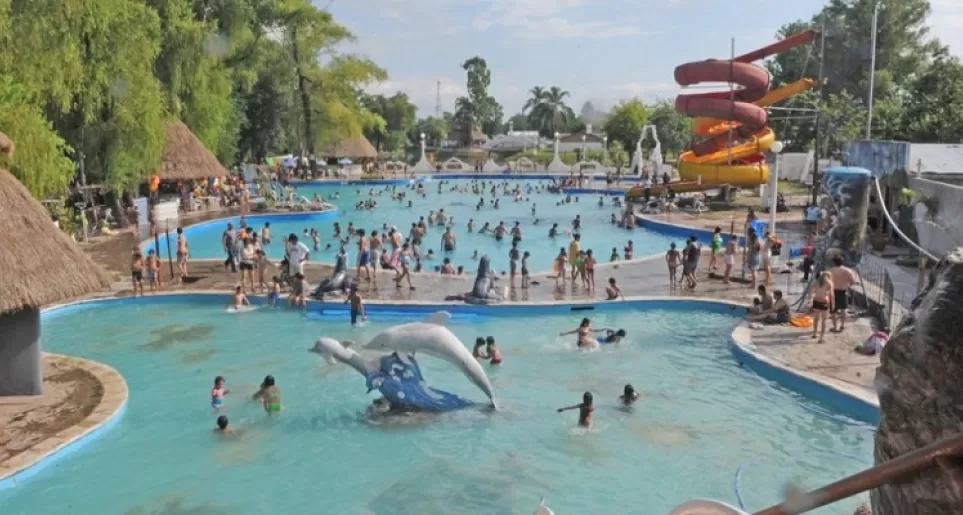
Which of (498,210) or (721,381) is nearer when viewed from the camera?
(721,381)

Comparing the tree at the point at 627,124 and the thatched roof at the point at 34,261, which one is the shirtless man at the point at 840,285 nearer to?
the thatched roof at the point at 34,261

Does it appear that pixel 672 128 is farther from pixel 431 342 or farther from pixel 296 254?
pixel 431 342

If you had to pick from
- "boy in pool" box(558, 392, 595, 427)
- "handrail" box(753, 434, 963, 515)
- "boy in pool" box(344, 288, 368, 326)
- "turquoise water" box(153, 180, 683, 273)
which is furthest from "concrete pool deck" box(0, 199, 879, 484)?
"handrail" box(753, 434, 963, 515)

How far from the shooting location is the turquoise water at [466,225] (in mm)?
28425

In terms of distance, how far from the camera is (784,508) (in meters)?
2.04

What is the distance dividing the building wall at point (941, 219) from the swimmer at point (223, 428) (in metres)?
17.2

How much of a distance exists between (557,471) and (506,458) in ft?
2.48

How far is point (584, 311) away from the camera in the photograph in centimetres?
1872

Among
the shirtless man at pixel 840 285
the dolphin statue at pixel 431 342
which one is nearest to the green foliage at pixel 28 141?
the dolphin statue at pixel 431 342

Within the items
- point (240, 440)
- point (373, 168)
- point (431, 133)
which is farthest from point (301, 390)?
point (431, 133)

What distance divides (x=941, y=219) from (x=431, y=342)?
1624cm

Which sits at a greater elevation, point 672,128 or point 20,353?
point 672,128

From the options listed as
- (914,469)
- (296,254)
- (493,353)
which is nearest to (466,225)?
(296,254)

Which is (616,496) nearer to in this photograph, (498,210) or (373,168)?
(498,210)
